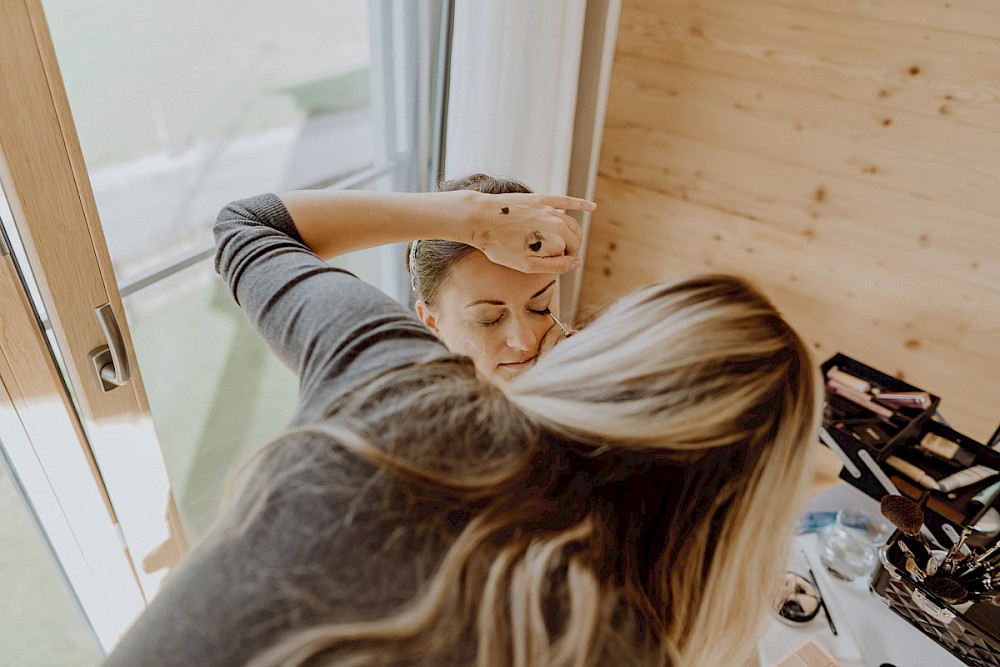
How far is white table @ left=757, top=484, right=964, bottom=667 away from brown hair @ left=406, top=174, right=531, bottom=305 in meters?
0.80

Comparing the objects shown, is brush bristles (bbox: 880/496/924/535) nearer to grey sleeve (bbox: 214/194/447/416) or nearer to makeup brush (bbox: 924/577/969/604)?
makeup brush (bbox: 924/577/969/604)

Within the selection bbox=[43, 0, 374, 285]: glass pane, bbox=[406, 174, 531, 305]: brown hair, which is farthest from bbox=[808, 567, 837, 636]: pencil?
bbox=[43, 0, 374, 285]: glass pane

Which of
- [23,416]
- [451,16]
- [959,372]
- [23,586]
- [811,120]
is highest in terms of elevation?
[451,16]

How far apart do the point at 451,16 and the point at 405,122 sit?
11.0 inches

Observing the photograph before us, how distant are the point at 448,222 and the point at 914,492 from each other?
1.00 m

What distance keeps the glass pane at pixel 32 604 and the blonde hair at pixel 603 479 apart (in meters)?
0.86

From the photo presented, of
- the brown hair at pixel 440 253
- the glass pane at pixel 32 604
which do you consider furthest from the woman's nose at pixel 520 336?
the glass pane at pixel 32 604

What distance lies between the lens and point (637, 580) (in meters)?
0.53

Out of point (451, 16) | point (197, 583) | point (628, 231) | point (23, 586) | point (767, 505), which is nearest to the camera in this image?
point (197, 583)

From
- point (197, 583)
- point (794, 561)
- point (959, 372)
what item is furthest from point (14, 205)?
point (959, 372)

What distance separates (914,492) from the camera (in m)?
1.21

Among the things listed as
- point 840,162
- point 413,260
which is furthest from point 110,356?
point 840,162

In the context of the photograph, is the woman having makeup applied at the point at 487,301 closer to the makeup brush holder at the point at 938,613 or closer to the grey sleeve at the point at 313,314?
the grey sleeve at the point at 313,314

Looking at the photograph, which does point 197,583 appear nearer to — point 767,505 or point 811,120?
point 767,505
